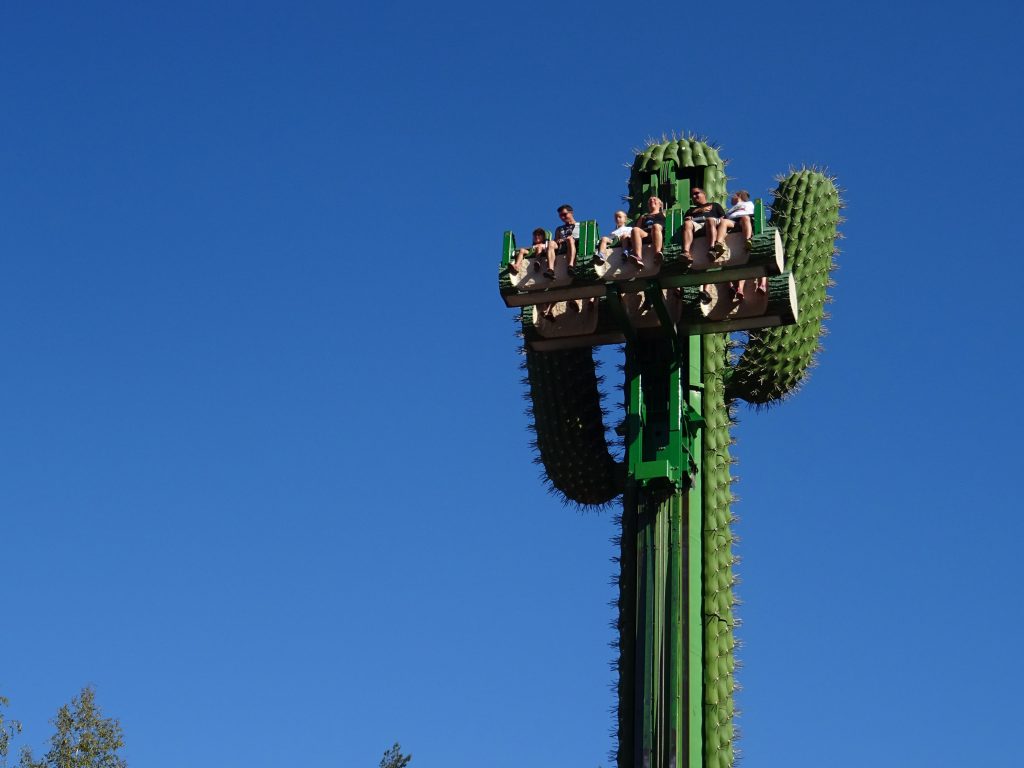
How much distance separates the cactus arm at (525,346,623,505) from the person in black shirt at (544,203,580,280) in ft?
5.02

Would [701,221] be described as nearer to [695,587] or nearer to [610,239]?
[610,239]

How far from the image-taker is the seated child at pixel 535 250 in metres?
19.2

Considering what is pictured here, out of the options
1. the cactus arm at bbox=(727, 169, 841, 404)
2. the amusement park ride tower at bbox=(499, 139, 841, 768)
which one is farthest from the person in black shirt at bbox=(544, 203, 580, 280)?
the cactus arm at bbox=(727, 169, 841, 404)

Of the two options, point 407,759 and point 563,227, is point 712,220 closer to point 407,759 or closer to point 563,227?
point 563,227

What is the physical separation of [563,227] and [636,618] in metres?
4.49

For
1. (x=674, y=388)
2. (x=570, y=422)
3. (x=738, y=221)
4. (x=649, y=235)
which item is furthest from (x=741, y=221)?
(x=570, y=422)

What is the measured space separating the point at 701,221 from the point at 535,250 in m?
1.92

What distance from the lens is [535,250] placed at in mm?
19312

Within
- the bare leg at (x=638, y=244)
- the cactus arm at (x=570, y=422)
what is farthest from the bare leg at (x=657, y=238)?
the cactus arm at (x=570, y=422)

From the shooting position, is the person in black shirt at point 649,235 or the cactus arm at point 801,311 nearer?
the person in black shirt at point 649,235

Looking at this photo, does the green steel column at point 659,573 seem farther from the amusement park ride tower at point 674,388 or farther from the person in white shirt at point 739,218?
the person in white shirt at point 739,218

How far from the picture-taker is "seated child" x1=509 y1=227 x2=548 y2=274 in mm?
19250

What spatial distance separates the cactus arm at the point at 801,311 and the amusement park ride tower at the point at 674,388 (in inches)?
0.8

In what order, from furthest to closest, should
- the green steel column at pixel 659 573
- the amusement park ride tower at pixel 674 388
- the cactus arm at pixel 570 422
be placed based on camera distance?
the cactus arm at pixel 570 422, the amusement park ride tower at pixel 674 388, the green steel column at pixel 659 573
